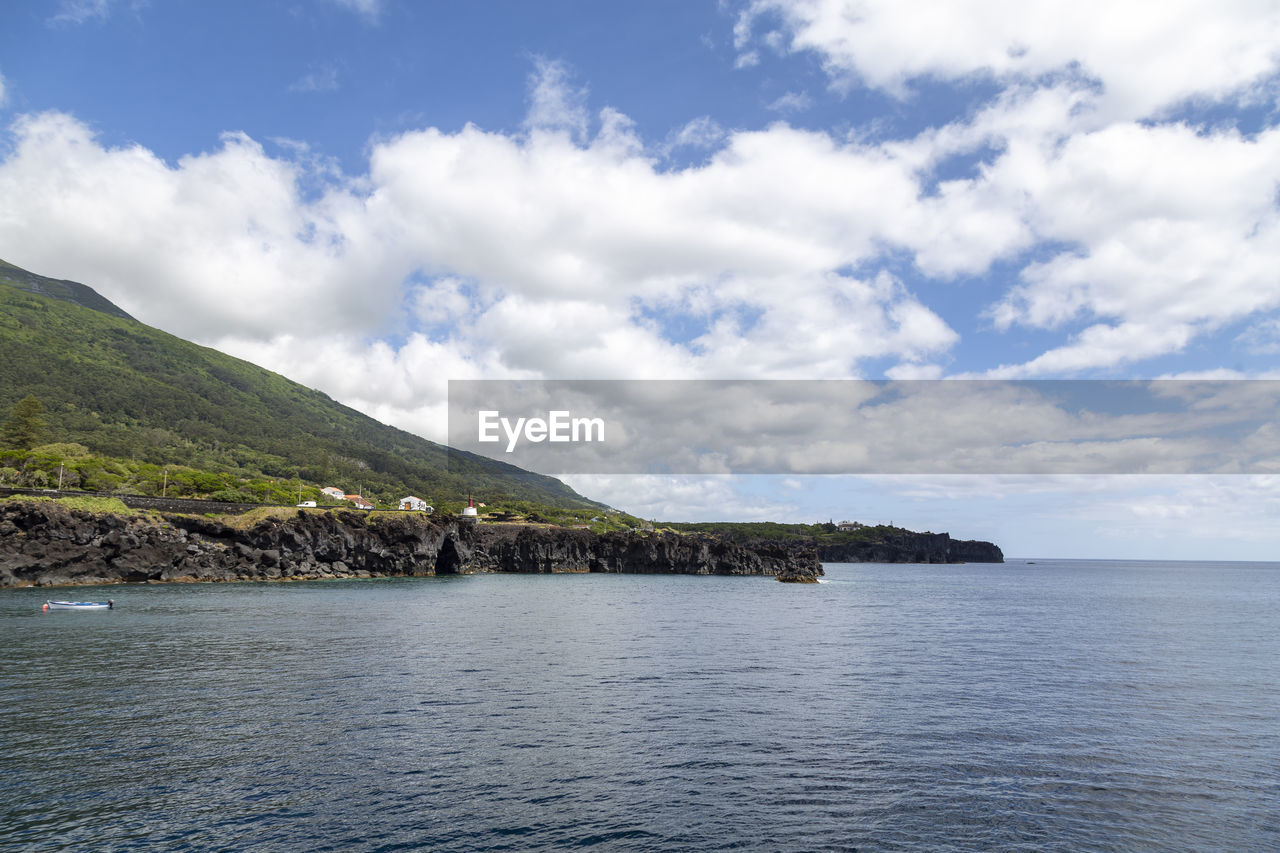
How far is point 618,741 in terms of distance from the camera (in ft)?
94.0

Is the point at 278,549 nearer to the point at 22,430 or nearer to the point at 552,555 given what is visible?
the point at 22,430

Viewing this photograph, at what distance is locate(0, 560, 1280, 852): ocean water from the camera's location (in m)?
20.3

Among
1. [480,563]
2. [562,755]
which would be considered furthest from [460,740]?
[480,563]

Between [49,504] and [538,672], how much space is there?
9502cm

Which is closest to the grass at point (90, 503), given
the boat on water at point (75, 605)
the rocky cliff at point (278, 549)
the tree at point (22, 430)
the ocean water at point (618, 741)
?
the rocky cliff at point (278, 549)

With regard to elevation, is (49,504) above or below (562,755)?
above

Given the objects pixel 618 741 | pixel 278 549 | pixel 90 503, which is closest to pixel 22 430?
pixel 90 503

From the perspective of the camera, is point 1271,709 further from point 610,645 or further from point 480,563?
point 480,563

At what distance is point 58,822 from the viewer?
64.3 ft

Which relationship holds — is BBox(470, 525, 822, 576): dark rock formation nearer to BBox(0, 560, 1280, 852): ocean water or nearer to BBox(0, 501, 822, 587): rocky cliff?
BBox(0, 501, 822, 587): rocky cliff

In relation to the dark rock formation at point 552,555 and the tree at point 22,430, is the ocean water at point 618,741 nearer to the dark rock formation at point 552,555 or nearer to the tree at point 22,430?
the tree at point 22,430

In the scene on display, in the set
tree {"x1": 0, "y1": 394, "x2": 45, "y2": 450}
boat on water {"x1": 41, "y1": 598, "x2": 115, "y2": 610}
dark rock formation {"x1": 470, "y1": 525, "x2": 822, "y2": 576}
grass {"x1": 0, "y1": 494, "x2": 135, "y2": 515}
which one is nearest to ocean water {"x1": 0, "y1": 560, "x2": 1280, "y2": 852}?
boat on water {"x1": 41, "y1": 598, "x2": 115, "y2": 610}

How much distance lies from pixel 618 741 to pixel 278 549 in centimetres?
11853

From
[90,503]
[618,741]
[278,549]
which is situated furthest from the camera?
[278,549]
